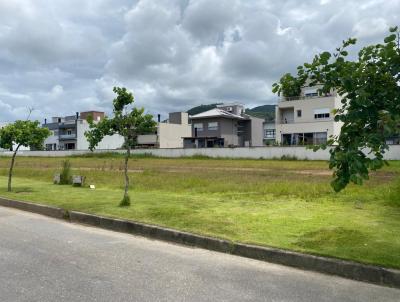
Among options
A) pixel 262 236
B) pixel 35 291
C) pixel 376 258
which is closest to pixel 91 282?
pixel 35 291

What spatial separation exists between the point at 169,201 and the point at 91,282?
6609mm

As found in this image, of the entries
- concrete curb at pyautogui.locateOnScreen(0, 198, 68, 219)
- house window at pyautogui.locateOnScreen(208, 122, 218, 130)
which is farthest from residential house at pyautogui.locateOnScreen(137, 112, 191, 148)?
concrete curb at pyautogui.locateOnScreen(0, 198, 68, 219)

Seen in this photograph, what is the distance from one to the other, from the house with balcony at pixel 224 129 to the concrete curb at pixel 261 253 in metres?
68.0

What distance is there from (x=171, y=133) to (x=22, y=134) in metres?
76.1

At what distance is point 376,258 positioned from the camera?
5.99m

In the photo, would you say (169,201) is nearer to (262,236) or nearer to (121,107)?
(121,107)

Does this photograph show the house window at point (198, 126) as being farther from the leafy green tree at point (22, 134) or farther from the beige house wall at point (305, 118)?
the leafy green tree at point (22, 134)

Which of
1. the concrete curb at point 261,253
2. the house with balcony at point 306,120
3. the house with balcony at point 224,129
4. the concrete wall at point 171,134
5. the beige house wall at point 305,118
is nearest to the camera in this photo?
the concrete curb at point 261,253

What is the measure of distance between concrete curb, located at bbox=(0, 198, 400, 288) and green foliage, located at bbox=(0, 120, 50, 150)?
692 centimetres

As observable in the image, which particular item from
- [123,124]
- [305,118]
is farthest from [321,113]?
[123,124]

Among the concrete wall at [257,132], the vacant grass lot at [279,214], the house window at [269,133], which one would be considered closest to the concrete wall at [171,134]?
the concrete wall at [257,132]

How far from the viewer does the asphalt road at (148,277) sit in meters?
5.10

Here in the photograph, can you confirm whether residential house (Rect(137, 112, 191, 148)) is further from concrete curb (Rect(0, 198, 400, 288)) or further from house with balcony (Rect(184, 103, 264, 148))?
concrete curb (Rect(0, 198, 400, 288))

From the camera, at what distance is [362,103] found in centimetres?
532
